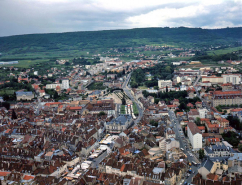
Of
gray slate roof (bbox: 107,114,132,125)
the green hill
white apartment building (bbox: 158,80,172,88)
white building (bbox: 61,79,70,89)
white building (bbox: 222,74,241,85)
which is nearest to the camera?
gray slate roof (bbox: 107,114,132,125)

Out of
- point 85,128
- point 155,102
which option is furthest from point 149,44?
point 85,128

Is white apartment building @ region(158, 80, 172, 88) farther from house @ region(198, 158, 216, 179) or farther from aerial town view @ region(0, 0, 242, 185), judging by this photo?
house @ region(198, 158, 216, 179)

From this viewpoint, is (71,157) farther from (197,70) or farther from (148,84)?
(197,70)

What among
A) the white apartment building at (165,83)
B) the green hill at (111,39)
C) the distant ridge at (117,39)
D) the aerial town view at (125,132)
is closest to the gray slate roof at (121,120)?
the aerial town view at (125,132)

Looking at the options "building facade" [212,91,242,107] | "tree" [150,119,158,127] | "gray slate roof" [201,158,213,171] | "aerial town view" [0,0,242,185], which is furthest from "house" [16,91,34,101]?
"gray slate roof" [201,158,213,171]

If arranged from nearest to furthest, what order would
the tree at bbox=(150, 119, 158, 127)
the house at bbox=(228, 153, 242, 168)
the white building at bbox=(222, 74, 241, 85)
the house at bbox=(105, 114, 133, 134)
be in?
the house at bbox=(228, 153, 242, 168), the house at bbox=(105, 114, 133, 134), the tree at bbox=(150, 119, 158, 127), the white building at bbox=(222, 74, 241, 85)

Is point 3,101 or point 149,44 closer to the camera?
point 3,101

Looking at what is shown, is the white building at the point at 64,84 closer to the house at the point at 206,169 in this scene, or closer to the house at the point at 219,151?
the house at the point at 219,151

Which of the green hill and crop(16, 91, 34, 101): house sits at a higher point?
the green hill

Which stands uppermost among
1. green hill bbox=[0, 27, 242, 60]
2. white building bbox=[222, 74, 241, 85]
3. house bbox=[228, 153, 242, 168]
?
green hill bbox=[0, 27, 242, 60]
